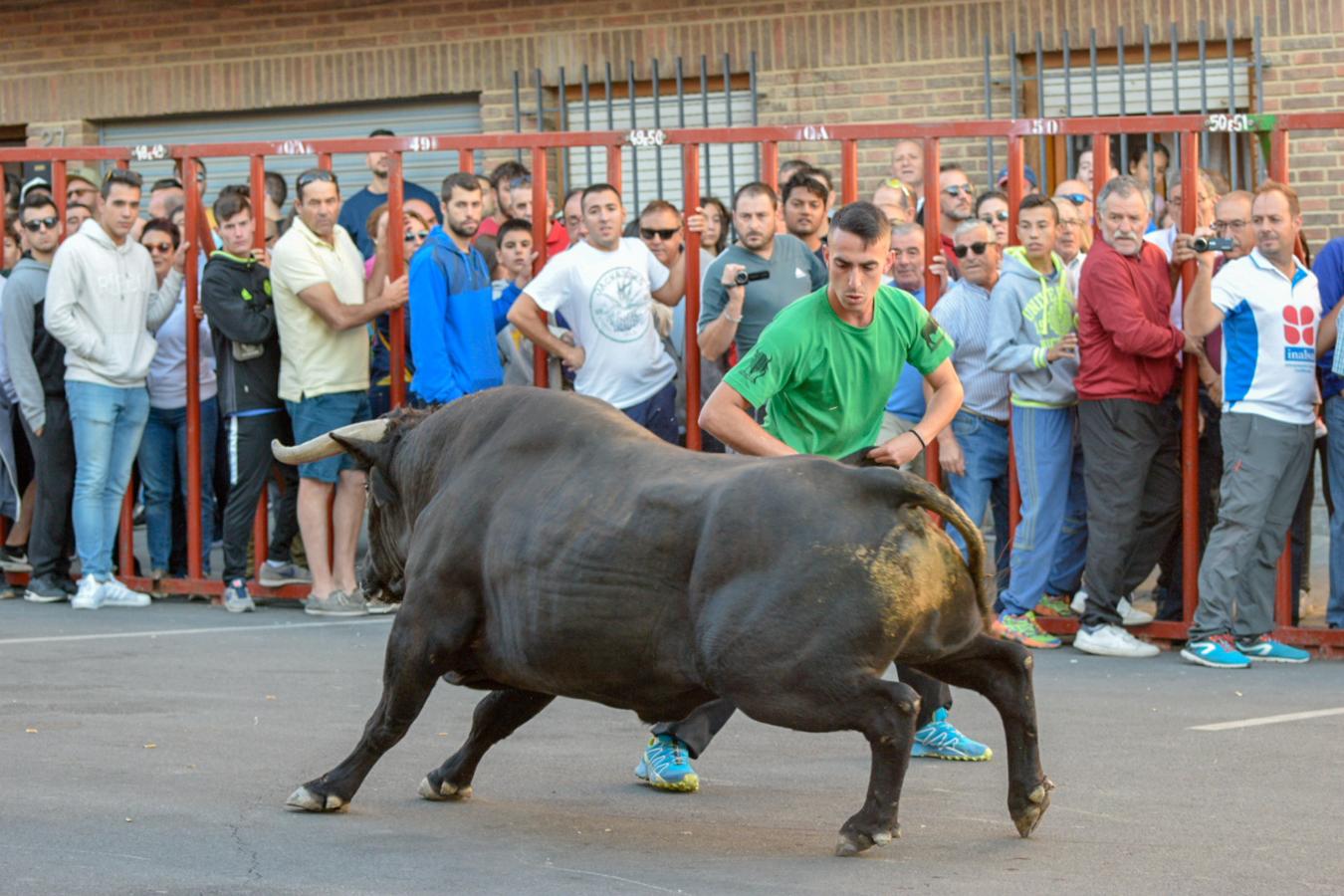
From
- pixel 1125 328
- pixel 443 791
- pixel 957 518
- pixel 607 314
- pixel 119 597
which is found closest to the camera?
pixel 957 518

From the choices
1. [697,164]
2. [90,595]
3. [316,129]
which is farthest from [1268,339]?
Result: [316,129]

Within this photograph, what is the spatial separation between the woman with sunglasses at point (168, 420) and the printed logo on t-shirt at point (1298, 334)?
223 inches

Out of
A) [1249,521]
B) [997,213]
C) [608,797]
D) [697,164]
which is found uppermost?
[697,164]

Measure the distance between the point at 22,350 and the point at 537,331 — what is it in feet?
9.46

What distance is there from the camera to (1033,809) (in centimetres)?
591

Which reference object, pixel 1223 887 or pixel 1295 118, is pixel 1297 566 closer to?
pixel 1295 118

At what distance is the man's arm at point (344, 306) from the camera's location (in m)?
10.8

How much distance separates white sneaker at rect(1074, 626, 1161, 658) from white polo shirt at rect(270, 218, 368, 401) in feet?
13.0

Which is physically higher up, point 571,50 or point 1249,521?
point 571,50

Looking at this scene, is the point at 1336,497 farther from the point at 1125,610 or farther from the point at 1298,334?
the point at 1125,610

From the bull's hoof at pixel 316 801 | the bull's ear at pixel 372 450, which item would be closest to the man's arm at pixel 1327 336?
the bull's ear at pixel 372 450

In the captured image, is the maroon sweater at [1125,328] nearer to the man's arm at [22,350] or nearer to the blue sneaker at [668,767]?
the blue sneaker at [668,767]

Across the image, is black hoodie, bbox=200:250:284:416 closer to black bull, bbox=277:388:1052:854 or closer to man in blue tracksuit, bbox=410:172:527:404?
man in blue tracksuit, bbox=410:172:527:404

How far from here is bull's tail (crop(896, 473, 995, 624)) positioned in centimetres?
555
